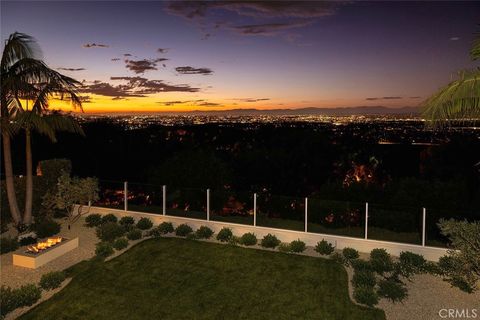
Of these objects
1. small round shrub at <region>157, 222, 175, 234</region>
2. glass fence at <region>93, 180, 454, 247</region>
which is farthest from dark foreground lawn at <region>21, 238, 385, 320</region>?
glass fence at <region>93, 180, 454, 247</region>

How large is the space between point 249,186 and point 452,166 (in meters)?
18.8

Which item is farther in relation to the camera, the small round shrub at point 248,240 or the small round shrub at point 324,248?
the small round shrub at point 248,240

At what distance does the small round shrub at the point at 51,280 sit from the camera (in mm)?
10543

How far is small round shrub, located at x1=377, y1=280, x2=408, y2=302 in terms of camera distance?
9.78 m

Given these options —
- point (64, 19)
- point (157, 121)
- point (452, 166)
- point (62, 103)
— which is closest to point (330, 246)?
point (62, 103)

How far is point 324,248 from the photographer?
12.8m

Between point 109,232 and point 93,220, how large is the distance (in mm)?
2405

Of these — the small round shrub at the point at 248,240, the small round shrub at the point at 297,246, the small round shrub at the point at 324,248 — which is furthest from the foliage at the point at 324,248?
the small round shrub at the point at 248,240

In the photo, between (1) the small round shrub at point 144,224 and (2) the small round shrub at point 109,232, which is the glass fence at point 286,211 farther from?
(2) the small round shrub at point 109,232

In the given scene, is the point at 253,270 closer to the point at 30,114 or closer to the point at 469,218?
the point at 469,218

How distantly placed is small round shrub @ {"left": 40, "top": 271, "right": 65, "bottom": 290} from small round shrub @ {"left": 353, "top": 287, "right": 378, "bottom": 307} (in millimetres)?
8525

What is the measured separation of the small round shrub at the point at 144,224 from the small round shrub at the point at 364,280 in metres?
8.66

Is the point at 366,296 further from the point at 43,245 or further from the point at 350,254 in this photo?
the point at 43,245

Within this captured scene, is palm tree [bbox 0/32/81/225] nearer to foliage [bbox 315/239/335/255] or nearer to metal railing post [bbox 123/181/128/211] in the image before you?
metal railing post [bbox 123/181/128/211]
